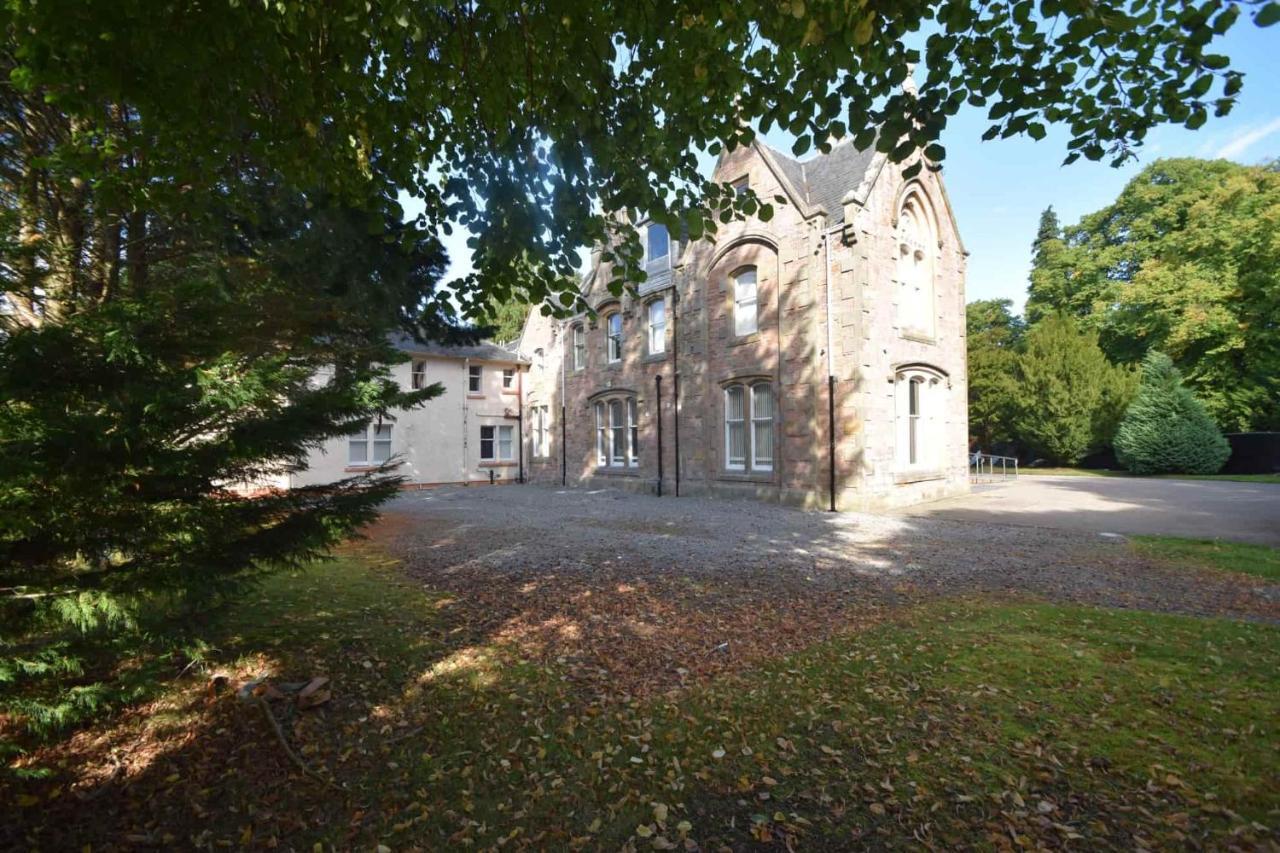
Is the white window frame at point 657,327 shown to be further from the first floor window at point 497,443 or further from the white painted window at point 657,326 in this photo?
the first floor window at point 497,443

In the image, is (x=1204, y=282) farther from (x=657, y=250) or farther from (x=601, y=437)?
(x=601, y=437)

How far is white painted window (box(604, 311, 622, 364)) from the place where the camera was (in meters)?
23.5

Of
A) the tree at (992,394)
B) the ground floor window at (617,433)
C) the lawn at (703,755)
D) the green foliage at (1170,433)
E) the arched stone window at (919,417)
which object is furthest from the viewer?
the tree at (992,394)

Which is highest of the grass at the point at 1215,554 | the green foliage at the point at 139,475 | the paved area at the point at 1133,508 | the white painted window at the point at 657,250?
the white painted window at the point at 657,250

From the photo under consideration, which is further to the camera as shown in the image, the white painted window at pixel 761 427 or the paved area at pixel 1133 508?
the white painted window at pixel 761 427

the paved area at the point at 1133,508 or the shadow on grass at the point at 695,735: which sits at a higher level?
the paved area at the point at 1133,508

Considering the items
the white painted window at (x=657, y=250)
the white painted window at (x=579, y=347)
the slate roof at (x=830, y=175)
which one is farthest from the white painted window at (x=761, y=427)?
the white painted window at (x=579, y=347)

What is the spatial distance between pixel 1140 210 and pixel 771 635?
4411cm

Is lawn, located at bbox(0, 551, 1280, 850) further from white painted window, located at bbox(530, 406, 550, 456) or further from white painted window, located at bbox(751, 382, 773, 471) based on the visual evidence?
white painted window, located at bbox(530, 406, 550, 456)

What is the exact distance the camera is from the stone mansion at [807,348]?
15578 millimetres

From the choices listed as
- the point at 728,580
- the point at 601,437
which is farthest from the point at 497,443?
the point at 728,580

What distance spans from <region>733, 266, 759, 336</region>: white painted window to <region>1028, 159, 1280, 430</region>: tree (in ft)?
86.3

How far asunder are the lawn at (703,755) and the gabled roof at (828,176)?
1355cm

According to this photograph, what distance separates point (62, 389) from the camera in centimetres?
331
